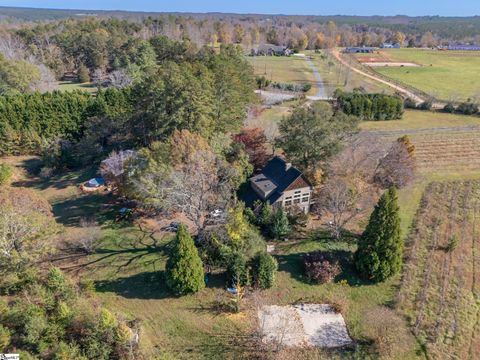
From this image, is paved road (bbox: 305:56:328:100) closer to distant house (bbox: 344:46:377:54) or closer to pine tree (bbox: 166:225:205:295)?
distant house (bbox: 344:46:377:54)

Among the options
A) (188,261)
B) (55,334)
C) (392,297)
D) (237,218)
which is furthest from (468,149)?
(55,334)

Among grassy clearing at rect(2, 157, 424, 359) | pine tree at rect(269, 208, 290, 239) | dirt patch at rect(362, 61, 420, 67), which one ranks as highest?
dirt patch at rect(362, 61, 420, 67)

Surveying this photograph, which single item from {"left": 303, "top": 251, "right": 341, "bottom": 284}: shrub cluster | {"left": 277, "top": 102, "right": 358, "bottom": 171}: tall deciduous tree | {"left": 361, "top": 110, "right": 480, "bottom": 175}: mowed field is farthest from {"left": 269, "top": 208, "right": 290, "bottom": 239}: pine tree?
{"left": 361, "top": 110, "right": 480, "bottom": 175}: mowed field

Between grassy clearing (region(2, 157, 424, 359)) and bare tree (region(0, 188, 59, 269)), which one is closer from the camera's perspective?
grassy clearing (region(2, 157, 424, 359))

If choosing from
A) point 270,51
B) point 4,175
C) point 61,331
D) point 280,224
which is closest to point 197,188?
point 280,224

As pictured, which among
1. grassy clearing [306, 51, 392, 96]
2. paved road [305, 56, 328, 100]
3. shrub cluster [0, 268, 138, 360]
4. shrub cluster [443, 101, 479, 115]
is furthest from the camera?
grassy clearing [306, 51, 392, 96]

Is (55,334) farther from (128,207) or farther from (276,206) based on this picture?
(276,206)

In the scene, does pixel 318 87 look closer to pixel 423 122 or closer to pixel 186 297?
pixel 423 122

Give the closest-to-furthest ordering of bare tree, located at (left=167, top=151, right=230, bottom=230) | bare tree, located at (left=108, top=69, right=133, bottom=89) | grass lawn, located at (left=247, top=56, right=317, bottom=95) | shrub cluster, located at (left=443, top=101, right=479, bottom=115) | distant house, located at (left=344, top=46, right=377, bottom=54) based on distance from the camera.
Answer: bare tree, located at (left=167, top=151, right=230, bottom=230)
shrub cluster, located at (left=443, top=101, right=479, bottom=115)
bare tree, located at (left=108, top=69, right=133, bottom=89)
grass lawn, located at (left=247, top=56, right=317, bottom=95)
distant house, located at (left=344, top=46, right=377, bottom=54)

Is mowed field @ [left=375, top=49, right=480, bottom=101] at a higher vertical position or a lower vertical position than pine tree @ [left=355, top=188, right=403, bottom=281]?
higher
